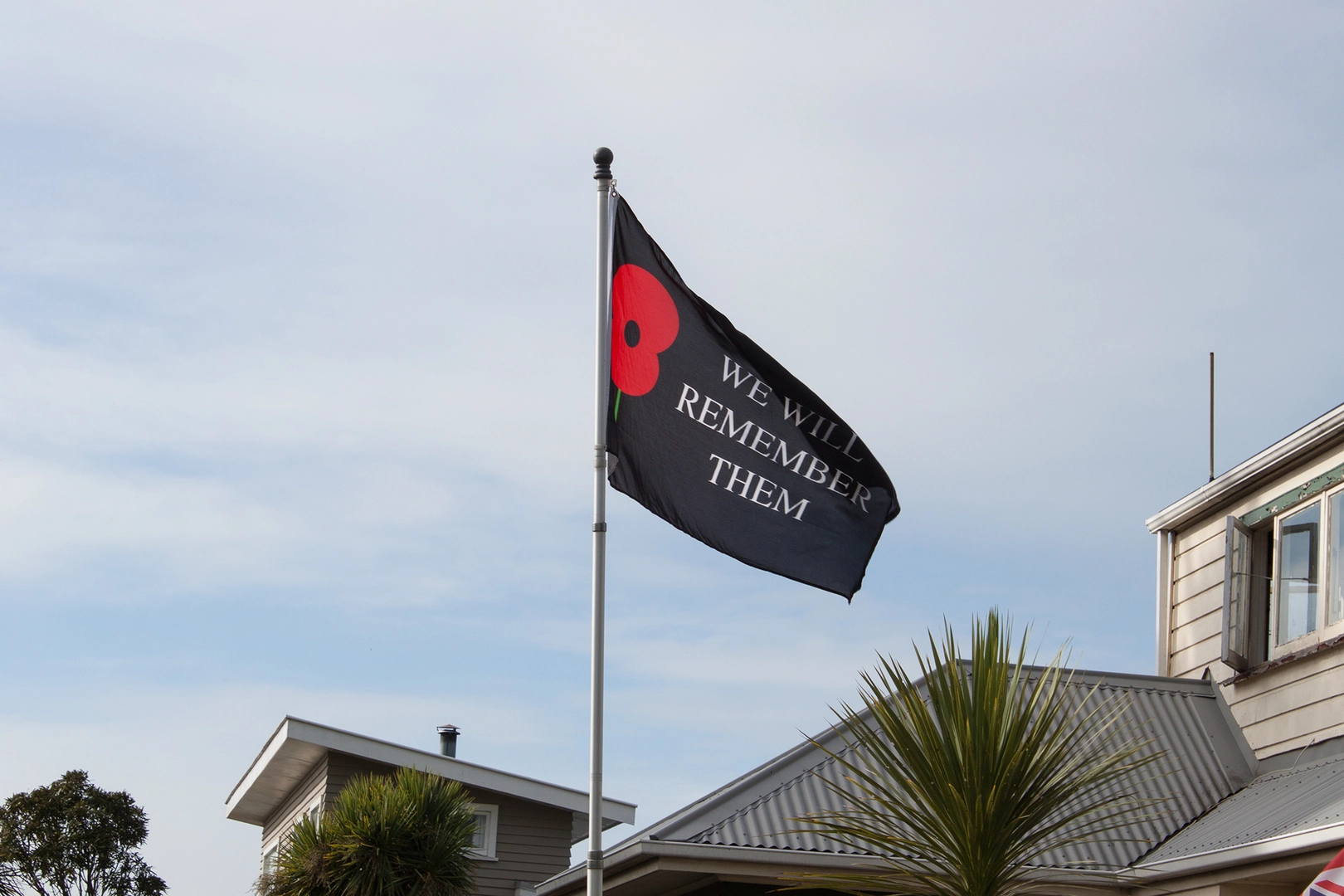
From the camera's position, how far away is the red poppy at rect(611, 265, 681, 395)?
8.18m

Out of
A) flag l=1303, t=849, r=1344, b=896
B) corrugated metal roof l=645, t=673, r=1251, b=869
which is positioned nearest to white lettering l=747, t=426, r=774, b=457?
corrugated metal roof l=645, t=673, r=1251, b=869

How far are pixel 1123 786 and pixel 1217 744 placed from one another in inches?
48.5

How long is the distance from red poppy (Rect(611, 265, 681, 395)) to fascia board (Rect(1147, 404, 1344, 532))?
5.44 m

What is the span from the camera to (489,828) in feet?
68.8

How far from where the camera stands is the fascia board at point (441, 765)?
20031 millimetres

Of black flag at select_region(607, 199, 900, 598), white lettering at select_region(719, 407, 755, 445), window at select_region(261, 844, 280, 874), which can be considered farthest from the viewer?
window at select_region(261, 844, 280, 874)

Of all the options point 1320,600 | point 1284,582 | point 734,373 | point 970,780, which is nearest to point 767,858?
point 970,780

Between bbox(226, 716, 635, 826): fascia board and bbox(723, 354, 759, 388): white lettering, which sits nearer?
bbox(723, 354, 759, 388): white lettering

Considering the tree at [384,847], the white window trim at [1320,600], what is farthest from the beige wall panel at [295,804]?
the white window trim at [1320,600]

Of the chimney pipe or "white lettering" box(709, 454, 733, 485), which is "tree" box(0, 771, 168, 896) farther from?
"white lettering" box(709, 454, 733, 485)

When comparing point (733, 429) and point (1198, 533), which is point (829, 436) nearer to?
point (733, 429)

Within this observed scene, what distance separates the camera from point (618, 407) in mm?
8023

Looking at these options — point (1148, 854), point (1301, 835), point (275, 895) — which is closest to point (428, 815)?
point (275, 895)

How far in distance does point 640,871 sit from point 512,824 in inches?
479
